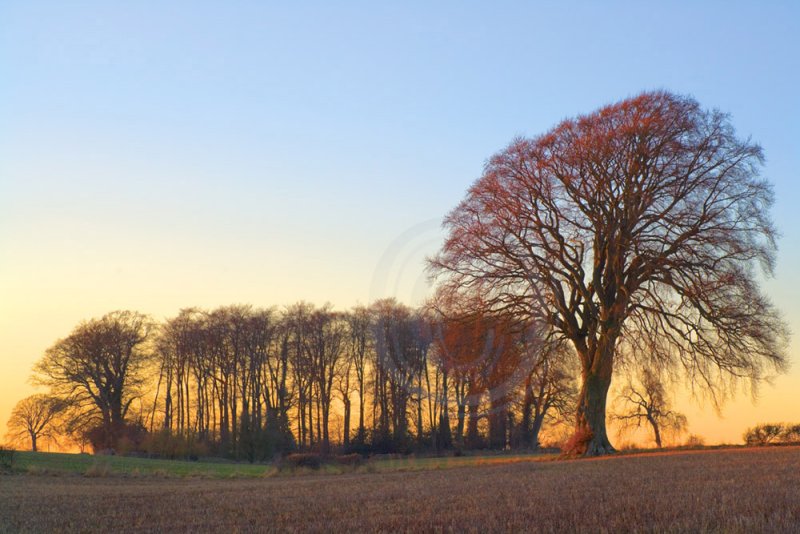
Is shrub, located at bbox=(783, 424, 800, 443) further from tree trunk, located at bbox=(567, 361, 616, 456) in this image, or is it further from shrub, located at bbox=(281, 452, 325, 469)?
shrub, located at bbox=(281, 452, 325, 469)

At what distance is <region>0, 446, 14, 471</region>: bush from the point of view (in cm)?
3190

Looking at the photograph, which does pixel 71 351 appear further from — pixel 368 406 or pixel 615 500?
pixel 615 500

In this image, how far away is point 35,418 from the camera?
6625cm

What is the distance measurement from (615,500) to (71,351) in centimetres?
5794

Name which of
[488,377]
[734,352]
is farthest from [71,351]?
[734,352]

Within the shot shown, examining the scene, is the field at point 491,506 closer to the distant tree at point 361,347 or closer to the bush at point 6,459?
the bush at point 6,459

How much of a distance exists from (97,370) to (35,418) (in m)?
8.57

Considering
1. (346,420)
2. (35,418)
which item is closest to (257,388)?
(346,420)

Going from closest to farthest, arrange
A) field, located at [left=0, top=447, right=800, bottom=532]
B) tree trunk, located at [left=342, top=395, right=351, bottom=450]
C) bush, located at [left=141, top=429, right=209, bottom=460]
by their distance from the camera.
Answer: field, located at [left=0, top=447, right=800, bottom=532]
bush, located at [left=141, top=429, right=209, bottom=460]
tree trunk, located at [left=342, top=395, right=351, bottom=450]

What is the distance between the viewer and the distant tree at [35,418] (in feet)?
205

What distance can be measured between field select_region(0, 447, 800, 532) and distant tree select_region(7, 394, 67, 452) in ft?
147

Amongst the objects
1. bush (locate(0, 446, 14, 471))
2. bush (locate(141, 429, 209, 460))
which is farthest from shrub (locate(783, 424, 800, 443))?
bush (locate(141, 429, 209, 460))

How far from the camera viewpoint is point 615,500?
1272cm

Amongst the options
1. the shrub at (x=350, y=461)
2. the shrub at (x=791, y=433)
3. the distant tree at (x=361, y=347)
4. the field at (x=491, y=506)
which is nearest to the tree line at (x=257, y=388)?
the distant tree at (x=361, y=347)
